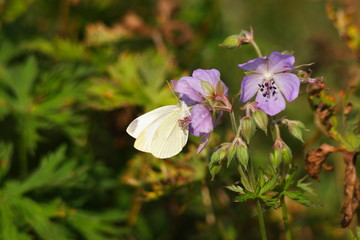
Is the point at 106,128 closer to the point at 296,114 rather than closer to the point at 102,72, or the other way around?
the point at 102,72

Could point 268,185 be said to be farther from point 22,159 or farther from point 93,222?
point 22,159

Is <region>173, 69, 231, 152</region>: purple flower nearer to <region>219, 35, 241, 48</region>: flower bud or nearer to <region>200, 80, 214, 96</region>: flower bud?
<region>200, 80, 214, 96</region>: flower bud

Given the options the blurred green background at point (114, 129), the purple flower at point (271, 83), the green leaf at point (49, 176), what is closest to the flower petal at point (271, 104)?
the purple flower at point (271, 83)

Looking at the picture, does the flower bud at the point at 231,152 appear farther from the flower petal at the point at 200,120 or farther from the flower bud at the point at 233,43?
the flower bud at the point at 233,43

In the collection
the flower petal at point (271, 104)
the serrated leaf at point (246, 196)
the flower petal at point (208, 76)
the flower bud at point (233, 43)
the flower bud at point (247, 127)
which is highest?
the flower bud at point (233, 43)

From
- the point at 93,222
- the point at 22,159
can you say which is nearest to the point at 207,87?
the point at 93,222

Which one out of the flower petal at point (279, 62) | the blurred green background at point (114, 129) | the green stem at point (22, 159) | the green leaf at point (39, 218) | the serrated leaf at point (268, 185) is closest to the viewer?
the flower petal at point (279, 62)
